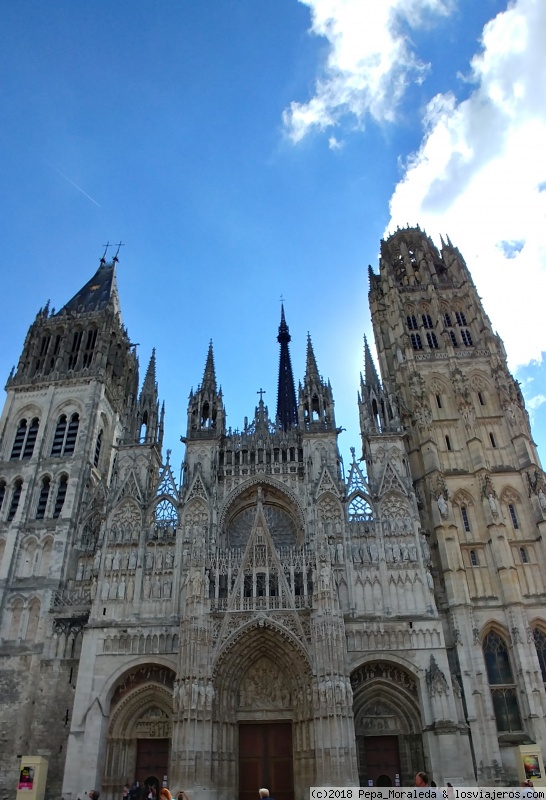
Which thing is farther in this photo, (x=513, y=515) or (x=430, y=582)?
(x=513, y=515)

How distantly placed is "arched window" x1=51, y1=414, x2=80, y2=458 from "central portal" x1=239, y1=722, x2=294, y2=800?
18558 millimetres

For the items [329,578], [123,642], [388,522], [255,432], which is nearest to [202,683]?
[123,642]

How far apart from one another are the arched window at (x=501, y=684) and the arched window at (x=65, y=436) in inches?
989

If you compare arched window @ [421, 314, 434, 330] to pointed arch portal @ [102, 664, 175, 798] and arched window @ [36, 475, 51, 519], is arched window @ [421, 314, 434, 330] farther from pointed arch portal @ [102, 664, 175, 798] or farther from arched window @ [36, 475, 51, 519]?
pointed arch portal @ [102, 664, 175, 798]

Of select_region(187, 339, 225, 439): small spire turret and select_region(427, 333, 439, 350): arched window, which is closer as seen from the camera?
select_region(187, 339, 225, 439): small spire turret

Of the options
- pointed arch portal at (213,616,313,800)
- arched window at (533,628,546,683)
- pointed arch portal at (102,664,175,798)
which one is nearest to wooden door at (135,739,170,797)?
pointed arch portal at (102,664,175,798)

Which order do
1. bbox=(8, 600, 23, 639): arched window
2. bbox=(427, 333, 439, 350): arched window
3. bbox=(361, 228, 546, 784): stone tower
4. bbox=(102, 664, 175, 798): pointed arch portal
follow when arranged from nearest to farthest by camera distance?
bbox=(102, 664, 175, 798): pointed arch portal → bbox=(361, 228, 546, 784): stone tower → bbox=(8, 600, 23, 639): arched window → bbox=(427, 333, 439, 350): arched window

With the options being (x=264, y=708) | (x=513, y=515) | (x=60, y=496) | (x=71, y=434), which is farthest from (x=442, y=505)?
(x=71, y=434)

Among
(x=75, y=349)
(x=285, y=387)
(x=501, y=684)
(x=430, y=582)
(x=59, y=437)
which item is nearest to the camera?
(x=501, y=684)

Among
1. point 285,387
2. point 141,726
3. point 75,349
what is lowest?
point 141,726

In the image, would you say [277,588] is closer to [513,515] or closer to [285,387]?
[513,515]

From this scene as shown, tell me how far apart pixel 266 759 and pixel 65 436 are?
21.1 metres

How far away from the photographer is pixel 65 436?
35.4 meters

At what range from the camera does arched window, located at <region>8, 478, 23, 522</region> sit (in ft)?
107
